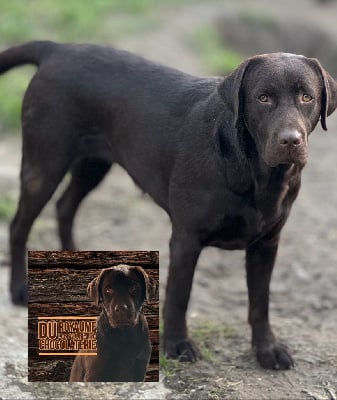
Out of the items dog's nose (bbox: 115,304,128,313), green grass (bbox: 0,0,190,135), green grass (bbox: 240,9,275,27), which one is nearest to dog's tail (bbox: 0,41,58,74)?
dog's nose (bbox: 115,304,128,313)

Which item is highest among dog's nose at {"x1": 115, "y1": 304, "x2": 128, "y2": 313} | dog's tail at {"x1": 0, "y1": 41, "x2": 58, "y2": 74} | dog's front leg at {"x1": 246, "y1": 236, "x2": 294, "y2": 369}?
dog's tail at {"x1": 0, "y1": 41, "x2": 58, "y2": 74}

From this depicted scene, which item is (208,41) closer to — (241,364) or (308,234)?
(308,234)

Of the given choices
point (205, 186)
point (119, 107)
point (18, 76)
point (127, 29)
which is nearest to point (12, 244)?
point (119, 107)

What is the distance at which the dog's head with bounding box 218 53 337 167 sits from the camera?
3432 millimetres

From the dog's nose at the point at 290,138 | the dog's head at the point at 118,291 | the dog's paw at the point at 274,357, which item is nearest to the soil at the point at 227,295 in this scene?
the dog's paw at the point at 274,357

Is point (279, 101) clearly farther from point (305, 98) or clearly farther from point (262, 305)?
point (262, 305)

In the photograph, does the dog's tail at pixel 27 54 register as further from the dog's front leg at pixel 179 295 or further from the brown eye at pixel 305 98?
the brown eye at pixel 305 98

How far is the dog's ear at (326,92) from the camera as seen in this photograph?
3.64 meters

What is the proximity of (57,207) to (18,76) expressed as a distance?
3784 millimetres

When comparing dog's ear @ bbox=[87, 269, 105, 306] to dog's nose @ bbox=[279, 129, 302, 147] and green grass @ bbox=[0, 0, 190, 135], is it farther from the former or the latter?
green grass @ bbox=[0, 0, 190, 135]

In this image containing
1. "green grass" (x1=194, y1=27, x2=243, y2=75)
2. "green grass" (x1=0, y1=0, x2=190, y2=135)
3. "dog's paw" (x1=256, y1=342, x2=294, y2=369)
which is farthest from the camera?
"green grass" (x1=0, y1=0, x2=190, y2=135)

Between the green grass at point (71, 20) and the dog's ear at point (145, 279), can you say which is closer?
the dog's ear at point (145, 279)

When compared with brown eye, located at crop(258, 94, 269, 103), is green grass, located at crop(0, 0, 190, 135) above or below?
below

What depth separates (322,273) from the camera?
5504mm
